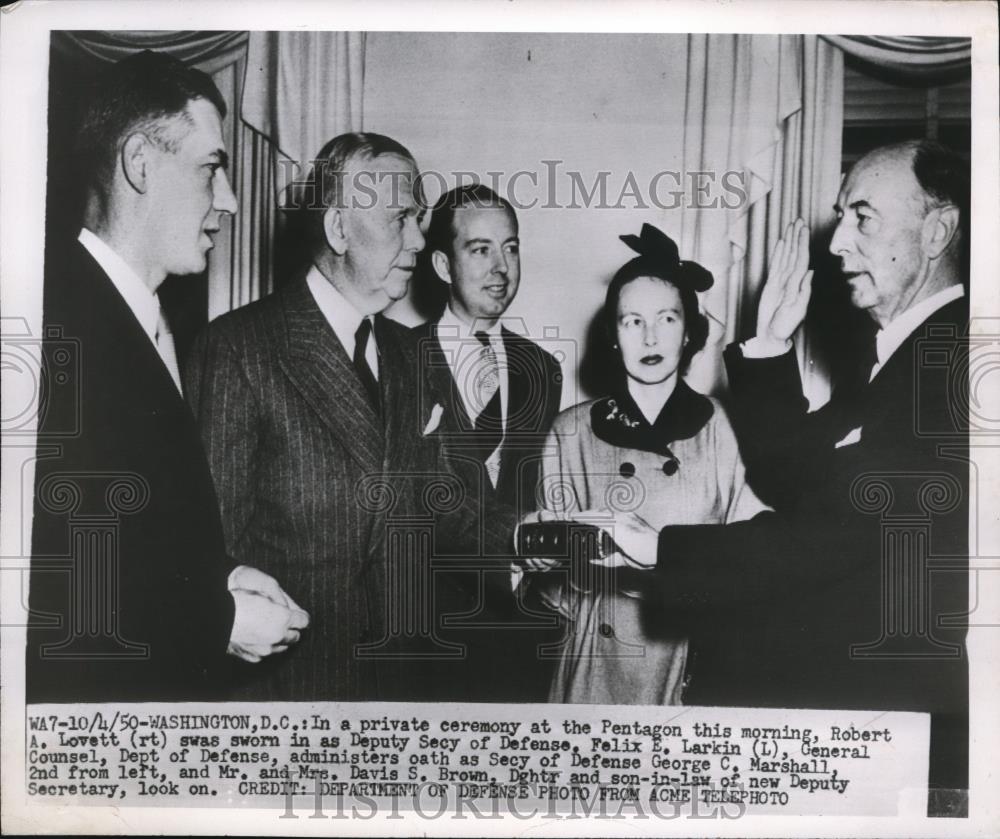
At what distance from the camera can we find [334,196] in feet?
7.34

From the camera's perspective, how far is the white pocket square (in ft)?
7.32

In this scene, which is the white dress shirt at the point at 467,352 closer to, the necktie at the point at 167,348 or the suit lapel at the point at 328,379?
the suit lapel at the point at 328,379

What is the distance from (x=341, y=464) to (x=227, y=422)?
11.9 inches

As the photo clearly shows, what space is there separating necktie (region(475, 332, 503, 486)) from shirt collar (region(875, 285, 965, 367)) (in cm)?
96

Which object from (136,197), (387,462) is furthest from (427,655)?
(136,197)

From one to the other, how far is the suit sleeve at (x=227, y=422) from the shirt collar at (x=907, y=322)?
62.2 inches

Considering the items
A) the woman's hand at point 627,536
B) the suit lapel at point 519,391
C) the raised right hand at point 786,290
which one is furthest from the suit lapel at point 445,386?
the raised right hand at point 786,290

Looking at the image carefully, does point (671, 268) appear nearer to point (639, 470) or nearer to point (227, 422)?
point (639, 470)

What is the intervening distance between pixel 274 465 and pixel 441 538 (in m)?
0.45

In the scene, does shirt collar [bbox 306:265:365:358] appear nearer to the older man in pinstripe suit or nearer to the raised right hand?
the older man in pinstripe suit

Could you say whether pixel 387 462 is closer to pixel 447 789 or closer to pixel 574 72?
pixel 447 789

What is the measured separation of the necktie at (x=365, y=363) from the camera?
2.24 m

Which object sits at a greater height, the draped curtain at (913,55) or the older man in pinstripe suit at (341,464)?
the draped curtain at (913,55)

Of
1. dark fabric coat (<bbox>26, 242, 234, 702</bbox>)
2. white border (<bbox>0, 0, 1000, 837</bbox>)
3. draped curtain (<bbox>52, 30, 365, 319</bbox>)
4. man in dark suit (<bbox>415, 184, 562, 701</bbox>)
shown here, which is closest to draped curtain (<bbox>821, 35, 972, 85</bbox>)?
white border (<bbox>0, 0, 1000, 837</bbox>)
